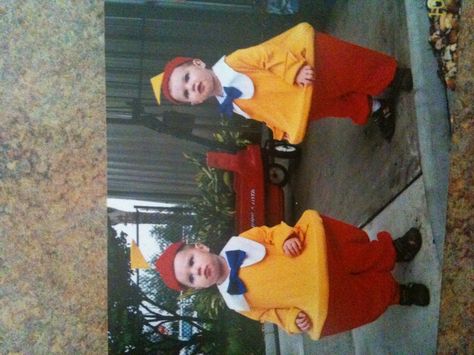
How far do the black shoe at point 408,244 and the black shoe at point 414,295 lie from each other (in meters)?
0.06

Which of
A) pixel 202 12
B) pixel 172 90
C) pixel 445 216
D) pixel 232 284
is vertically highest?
pixel 202 12

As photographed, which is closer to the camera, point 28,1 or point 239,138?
point 239,138

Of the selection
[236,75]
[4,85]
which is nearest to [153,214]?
[236,75]

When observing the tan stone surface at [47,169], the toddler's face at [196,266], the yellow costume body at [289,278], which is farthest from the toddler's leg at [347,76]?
the tan stone surface at [47,169]

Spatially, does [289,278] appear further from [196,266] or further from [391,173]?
[391,173]

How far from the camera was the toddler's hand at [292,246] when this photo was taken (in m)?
0.94

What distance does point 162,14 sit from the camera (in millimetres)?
1004

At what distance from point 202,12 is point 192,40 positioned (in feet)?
0.22

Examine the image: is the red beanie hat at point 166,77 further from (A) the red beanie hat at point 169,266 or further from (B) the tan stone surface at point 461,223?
(B) the tan stone surface at point 461,223

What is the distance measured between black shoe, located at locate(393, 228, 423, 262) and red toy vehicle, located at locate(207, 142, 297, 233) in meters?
0.26

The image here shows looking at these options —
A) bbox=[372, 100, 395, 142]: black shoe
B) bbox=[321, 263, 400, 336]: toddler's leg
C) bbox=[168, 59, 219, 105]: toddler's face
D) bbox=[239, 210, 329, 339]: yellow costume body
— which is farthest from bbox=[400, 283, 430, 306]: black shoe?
bbox=[168, 59, 219, 105]: toddler's face

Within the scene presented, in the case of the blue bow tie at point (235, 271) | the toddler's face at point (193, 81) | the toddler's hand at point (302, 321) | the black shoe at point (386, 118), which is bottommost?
the toddler's hand at point (302, 321)

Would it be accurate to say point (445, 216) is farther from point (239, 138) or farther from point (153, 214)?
point (153, 214)

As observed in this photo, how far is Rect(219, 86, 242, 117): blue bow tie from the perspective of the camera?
3.11 feet
